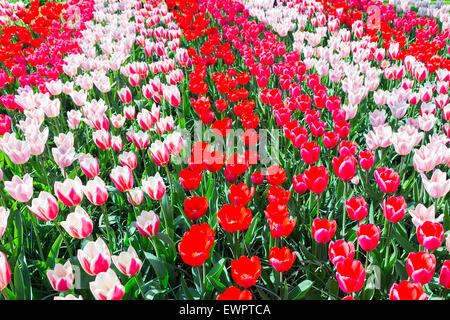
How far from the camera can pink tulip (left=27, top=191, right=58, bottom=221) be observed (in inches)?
75.2

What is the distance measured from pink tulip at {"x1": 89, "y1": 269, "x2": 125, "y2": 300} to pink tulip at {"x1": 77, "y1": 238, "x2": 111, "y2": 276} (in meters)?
0.13

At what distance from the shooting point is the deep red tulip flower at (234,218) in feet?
6.16

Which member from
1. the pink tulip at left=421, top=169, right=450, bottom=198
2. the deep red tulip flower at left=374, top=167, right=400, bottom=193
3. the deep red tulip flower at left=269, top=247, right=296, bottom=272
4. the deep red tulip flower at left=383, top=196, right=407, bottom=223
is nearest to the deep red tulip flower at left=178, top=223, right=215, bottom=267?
the deep red tulip flower at left=269, top=247, right=296, bottom=272

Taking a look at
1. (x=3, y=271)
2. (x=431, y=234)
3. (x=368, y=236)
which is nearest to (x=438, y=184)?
(x=431, y=234)

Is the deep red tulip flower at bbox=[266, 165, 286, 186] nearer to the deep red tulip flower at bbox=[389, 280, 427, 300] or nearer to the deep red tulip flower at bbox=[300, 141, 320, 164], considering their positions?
the deep red tulip flower at bbox=[300, 141, 320, 164]

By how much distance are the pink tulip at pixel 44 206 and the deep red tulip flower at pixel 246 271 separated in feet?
2.96

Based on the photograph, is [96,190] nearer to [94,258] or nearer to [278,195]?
[94,258]

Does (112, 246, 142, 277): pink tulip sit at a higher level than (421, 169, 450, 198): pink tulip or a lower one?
lower

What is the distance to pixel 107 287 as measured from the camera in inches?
60.8

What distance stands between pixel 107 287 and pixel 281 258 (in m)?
0.70

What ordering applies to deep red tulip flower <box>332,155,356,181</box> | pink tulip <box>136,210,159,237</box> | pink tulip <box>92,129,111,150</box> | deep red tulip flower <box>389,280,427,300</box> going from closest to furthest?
deep red tulip flower <box>389,280,427,300</box>, pink tulip <box>136,210,159,237</box>, deep red tulip flower <box>332,155,356,181</box>, pink tulip <box>92,129,111,150</box>

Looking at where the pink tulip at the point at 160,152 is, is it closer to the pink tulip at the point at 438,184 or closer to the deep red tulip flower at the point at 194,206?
the deep red tulip flower at the point at 194,206
